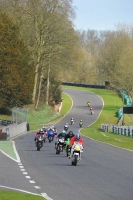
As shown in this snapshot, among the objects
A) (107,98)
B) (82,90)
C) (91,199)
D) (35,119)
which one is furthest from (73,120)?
(91,199)

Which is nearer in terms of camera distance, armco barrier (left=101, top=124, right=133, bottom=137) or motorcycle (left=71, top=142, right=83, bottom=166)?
motorcycle (left=71, top=142, right=83, bottom=166)

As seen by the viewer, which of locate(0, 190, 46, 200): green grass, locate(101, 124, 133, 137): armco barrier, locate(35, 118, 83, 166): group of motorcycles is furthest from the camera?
locate(101, 124, 133, 137): armco barrier

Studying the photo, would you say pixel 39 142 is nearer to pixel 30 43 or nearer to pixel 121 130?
pixel 121 130

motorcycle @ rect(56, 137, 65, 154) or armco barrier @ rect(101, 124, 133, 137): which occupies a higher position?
motorcycle @ rect(56, 137, 65, 154)

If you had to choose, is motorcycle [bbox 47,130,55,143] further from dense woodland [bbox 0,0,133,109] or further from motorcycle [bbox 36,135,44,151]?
dense woodland [bbox 0,0,133,109]

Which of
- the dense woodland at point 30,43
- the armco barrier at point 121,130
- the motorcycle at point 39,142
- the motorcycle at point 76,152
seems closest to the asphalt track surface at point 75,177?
the motorcycle at point 76,152

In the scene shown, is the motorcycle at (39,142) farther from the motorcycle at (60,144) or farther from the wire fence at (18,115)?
the wire fence at (18,115)

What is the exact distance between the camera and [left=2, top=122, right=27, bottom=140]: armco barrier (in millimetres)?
45281

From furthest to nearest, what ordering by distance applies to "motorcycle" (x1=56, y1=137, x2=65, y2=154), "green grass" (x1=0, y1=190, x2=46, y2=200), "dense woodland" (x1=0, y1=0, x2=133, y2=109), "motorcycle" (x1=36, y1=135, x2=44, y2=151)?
1. "dense woodland" (x1=0, y1=0, x2=133, y2=109)
2. "motorcycle" (x1=36, y1=135, x2=44, y2=151)
3. "motorcycle" (x1=56, y1=137, x2=65, y2=154)
4. "green grass" (x1=0, y1=190, x2=46, y2=200)

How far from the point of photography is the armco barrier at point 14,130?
45281 mm

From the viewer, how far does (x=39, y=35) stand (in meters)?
73.4

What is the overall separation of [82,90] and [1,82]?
54.4m

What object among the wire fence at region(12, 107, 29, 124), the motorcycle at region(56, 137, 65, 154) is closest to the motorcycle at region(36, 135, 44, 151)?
the motorcycle at region(56, 137, 65, 154)

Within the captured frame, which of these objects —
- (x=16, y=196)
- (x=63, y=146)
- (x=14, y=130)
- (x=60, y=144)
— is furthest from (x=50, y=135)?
(x=16, y=196)
